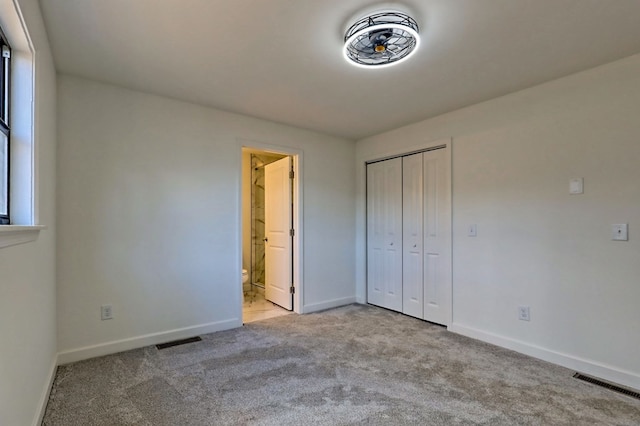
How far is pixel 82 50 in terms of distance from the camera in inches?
86.1

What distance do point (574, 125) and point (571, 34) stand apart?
801 millimetres

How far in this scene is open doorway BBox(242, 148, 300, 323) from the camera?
402 centimetres

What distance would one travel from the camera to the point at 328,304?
4.16 meters

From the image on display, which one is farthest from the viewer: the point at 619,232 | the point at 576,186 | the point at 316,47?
the point at 576,186

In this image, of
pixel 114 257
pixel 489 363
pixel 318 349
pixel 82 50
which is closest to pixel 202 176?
pixel 114 257

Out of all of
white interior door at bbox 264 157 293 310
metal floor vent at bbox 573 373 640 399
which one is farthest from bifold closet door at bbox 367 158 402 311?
metal floor vent at bbox 573 373 640 399

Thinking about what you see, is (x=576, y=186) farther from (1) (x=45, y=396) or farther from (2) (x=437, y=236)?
(1) (x=45, y=396)

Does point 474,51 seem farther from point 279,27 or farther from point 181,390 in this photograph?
point 181,390

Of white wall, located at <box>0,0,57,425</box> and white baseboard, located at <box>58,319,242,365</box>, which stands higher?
white wall, located at <box>0,0,57,425</box>

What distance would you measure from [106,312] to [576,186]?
3911mm

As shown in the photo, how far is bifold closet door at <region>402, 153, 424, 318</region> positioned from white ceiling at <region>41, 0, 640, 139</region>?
2.92 feet

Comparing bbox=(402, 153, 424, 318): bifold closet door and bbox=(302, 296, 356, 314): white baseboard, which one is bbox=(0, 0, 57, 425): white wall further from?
bbox=(402, 153, 424, 318): bifold closet door

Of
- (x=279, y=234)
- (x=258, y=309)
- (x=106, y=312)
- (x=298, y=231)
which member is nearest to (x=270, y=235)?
(x=279, y=234)

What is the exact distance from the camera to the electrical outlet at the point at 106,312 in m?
2.65
